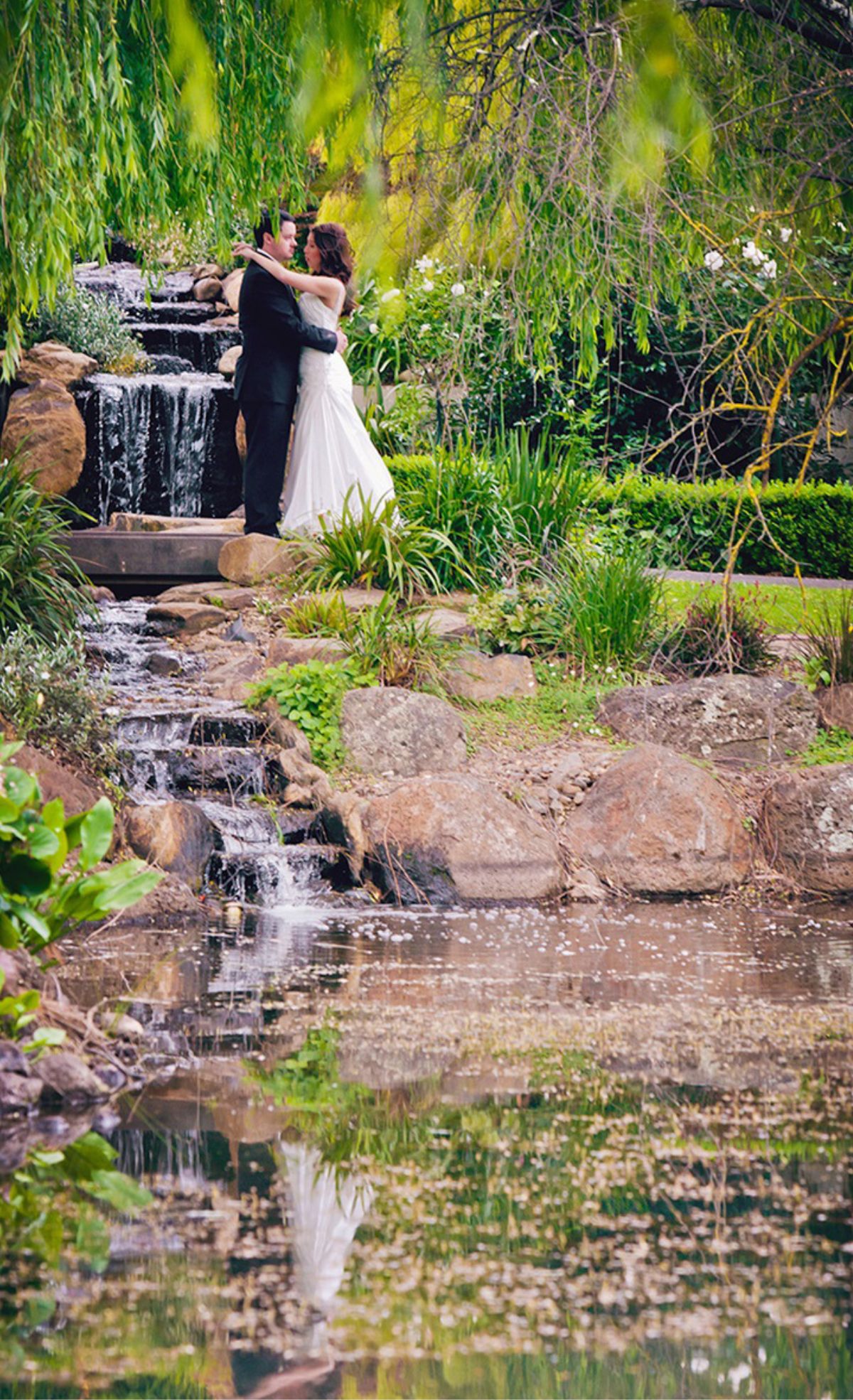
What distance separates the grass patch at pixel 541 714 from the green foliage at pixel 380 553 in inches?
46.1

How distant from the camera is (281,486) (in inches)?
495

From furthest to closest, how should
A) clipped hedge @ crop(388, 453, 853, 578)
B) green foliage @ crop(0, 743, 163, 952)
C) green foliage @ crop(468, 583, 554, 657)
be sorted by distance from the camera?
clipped hedge @ crop(388, 453, 853, 578)
green foliage @ crop(468, 583, 554, 657)
green foliage @ crop(0, 743, 163, 952)

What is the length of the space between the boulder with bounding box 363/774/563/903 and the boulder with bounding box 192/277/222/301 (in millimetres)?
12055

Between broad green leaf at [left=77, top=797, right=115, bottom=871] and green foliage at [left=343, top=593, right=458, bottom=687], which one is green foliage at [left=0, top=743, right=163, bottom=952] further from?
green foliage at [left=343, top=593, right=458, bottom=687]

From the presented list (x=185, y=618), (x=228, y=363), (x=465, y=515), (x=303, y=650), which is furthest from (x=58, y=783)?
(x=228, y=363)

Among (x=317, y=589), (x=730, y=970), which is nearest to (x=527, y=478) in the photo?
(x=317, y=589)

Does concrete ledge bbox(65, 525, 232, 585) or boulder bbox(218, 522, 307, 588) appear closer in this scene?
boulder bbox(218, 522, 307, 588)

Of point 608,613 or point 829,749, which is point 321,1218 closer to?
point 829,749

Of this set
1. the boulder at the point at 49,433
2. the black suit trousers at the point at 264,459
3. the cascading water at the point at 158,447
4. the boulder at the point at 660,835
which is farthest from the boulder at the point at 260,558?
the cascading water at the point at 158,447

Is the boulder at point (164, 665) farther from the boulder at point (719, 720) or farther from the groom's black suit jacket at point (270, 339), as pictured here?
the boulder at point (719, 720)

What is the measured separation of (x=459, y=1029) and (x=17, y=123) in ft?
11.6

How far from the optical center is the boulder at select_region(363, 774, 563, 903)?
8266 mm

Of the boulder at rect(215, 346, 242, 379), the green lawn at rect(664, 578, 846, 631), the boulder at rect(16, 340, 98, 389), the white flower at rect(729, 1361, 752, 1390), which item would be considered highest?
the boulder at rect(215, 346, 242, 379)

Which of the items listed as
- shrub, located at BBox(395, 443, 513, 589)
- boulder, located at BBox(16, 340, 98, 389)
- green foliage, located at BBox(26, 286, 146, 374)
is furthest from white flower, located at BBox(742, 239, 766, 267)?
green foliage, located at BBox(26, 286, 146, 374)
